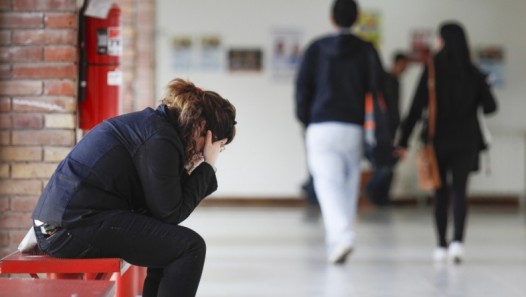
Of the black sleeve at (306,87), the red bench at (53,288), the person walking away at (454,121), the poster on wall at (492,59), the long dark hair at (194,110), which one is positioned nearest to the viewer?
the red bench at (53,288)

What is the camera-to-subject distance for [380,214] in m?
9.74

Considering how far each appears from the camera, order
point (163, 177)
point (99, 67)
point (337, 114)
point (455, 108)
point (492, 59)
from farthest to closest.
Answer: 1. point (492, 59)
2. point (455, 108)
3. point (337, 114)
4. point (99, 67)
5. point (163, 177)

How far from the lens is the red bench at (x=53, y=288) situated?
2.18m

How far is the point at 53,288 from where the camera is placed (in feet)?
7.44

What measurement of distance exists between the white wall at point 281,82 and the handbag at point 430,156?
4600 millimetres

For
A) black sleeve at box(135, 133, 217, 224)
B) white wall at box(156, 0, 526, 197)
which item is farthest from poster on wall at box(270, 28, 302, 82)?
black sleeve at box(135, 133, 217, 224)

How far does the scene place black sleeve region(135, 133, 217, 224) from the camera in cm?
304

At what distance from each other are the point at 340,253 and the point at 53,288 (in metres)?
3.81

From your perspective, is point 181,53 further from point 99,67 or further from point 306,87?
point 99,67

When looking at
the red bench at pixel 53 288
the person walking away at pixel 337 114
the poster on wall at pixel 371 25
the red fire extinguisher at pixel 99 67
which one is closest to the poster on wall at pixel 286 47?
the poster on wall at pixel 371 25

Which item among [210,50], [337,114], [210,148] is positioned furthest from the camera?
[210,50]

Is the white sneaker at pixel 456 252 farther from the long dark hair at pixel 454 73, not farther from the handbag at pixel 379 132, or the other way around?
the long dark hair at pixel 454 73

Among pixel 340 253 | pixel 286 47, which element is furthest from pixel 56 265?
pixel 286 47

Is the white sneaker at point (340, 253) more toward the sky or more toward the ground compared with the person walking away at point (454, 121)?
more toward the ground
